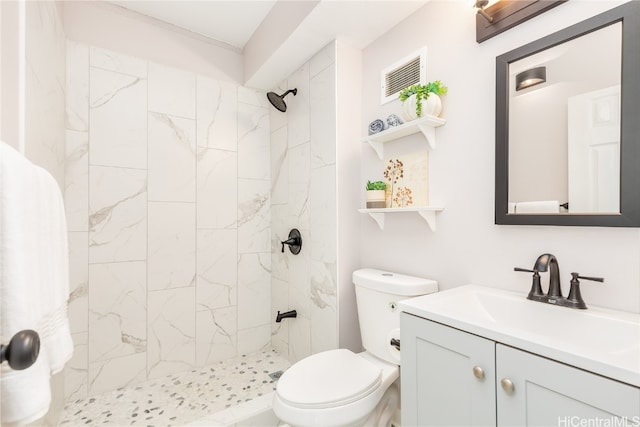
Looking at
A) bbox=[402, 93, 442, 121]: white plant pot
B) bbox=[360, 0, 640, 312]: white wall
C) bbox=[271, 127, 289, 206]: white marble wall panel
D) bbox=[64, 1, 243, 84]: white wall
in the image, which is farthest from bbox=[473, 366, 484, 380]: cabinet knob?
bbox=[64, 1, 243, 84]: white wall

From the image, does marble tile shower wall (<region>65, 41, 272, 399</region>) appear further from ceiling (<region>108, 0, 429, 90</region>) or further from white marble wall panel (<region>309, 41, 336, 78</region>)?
white marble wall panel (<region>309, 41, 336, 78</region>)

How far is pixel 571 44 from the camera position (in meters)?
1.04

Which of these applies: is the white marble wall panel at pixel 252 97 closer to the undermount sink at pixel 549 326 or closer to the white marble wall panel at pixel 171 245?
the white marble wall panel at pixel 171 245

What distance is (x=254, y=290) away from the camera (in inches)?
94.2

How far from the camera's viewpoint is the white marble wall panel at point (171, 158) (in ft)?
6.63

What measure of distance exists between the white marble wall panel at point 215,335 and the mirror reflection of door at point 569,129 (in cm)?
197

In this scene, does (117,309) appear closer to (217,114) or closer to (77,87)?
(77,87)

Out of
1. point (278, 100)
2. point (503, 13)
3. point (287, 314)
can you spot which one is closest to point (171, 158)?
point (278, 100)

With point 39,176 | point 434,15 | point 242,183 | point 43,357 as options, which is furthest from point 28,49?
point 434,15

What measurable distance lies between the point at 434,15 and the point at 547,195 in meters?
1.02

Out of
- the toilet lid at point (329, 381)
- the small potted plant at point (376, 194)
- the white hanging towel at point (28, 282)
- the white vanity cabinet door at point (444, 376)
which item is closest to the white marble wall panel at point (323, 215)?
the small potted plant at point (376, 194)

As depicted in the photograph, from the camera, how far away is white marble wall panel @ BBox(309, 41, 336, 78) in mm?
1805

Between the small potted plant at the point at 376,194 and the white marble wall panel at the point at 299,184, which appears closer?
the small potted plant at the point at 376,194

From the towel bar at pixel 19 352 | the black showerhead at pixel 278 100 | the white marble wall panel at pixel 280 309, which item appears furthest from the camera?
the white marble wall panel at pixel 280 309
